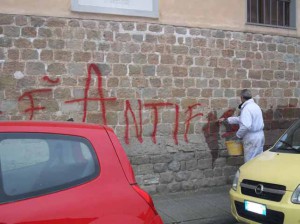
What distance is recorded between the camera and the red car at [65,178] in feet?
9.27

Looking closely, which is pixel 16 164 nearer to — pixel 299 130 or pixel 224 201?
pixel 299 130

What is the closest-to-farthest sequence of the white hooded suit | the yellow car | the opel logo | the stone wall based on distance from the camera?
the yellow car → the opel logo → the stone wall → the white hooded suit

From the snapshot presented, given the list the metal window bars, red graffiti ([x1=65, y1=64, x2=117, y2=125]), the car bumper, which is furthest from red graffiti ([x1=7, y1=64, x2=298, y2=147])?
the car bumper

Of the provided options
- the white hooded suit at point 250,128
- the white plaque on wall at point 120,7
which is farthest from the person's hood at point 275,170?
the white plaque on wall at point 120,7

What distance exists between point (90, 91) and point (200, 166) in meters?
2.59

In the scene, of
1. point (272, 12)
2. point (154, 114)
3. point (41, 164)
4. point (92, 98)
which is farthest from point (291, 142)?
point (272, 12)

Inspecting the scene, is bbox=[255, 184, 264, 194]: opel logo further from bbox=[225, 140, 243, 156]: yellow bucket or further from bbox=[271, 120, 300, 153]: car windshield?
bbox=[225, 140, 243, 156]: yellow bucket

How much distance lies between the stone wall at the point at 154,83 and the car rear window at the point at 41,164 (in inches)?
152

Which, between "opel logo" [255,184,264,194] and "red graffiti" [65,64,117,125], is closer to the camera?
"opel logo" [255,184,264,194]

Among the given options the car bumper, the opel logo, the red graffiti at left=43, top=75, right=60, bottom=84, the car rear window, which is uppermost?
the red graffiti at left=43, top=75, right=60, bottom=84

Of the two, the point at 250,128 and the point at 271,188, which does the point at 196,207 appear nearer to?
the point at 250,128

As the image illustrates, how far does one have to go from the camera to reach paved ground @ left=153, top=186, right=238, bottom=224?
644cm

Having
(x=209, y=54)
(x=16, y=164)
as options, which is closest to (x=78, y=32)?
(x=209, y=54)

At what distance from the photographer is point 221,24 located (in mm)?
8383
